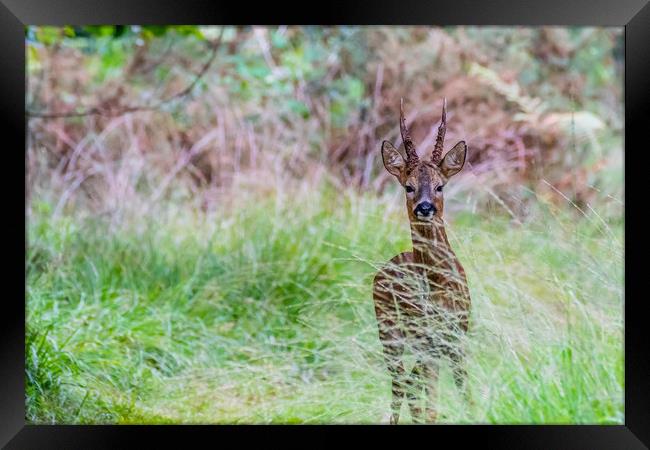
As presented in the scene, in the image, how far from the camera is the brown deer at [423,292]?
2721 millimetres

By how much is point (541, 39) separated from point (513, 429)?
15.5ft

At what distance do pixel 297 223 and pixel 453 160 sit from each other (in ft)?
6.40

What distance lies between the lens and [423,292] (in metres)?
2.76

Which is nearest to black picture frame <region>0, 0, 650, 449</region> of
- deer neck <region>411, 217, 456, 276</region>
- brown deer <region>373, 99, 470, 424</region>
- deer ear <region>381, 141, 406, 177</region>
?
brown deer <region>373, 99, 470, 424</region>

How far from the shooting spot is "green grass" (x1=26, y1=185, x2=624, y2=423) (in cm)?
294

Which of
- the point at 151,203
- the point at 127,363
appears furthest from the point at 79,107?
the point at 127,363

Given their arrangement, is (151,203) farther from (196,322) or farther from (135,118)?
(135,118)

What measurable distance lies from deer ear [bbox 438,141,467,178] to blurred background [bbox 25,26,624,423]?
32 cm

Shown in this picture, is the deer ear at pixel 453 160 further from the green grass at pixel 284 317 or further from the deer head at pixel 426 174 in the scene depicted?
the green grass at pixel 284 317

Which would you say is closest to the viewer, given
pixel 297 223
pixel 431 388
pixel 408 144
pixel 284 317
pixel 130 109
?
pixel 408 144

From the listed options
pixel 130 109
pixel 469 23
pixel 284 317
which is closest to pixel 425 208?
pixel 469 23

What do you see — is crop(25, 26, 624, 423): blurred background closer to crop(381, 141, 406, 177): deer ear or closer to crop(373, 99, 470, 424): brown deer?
crop(373, 99, 470, 424): brown deer

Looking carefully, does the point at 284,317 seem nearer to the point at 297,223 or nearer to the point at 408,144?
the point at 297,223

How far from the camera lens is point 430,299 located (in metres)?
2.85
